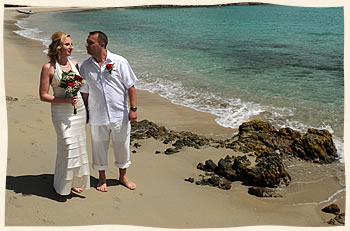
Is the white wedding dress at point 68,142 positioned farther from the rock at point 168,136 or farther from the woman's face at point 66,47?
the rock at point 168,136

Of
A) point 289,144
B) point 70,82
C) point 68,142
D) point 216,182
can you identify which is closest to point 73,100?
point 70,82

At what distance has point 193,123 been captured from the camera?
31.4 ft

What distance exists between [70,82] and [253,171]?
3174 millimetres

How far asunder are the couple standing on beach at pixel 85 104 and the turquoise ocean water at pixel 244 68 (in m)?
4.92

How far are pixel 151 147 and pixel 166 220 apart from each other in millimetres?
2627

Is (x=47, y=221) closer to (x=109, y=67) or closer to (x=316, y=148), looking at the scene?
(x=109, y=67)

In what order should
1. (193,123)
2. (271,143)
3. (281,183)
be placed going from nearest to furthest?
(281,183) → (271,143) → (193,123)

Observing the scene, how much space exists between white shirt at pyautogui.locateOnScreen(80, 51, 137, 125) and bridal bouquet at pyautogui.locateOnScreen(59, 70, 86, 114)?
1.02 ft

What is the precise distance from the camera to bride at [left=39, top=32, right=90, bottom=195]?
15.2 feet

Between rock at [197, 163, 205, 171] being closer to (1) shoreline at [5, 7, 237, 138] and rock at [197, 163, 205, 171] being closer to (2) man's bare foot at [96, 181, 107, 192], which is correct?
(2) man's bare foot at [96, 181, 107, 192]

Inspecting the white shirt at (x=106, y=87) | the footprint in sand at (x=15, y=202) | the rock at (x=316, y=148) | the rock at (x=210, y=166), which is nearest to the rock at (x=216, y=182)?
the rock at (x=210, y=166)

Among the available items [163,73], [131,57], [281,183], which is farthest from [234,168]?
[131,57]

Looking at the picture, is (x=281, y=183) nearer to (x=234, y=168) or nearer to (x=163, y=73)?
(x=234, y=168)

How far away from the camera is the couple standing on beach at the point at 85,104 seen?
4664 millimetres
